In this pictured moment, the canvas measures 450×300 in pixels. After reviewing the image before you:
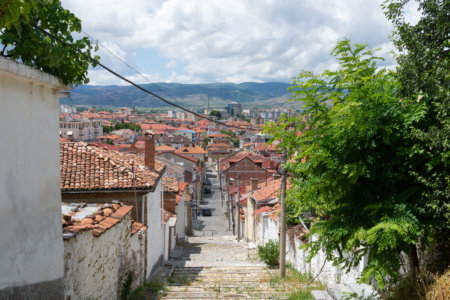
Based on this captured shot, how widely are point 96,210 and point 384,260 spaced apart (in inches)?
245

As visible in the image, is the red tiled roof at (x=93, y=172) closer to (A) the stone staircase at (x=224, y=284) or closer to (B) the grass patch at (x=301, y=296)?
(A) the stone staircase at (x=224, y=284)

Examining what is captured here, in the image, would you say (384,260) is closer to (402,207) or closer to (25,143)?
(402,207)

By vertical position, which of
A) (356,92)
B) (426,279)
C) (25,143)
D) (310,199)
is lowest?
(426,279)

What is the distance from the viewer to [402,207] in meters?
6.08

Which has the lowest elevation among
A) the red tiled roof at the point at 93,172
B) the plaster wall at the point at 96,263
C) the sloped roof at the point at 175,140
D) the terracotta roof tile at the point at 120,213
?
the plaster wall at the point at 96,263

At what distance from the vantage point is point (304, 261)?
46.5 feet

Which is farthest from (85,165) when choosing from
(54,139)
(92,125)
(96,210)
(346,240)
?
(92,125)

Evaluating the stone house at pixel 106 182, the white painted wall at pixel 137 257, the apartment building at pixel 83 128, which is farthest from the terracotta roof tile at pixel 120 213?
the apartment building at pixel 83 128

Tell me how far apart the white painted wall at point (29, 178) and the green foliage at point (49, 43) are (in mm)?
237

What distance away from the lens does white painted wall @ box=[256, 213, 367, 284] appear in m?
10.2

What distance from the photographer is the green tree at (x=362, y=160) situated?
20.1ft

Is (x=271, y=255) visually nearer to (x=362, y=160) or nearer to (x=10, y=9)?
(x=362, y=160)

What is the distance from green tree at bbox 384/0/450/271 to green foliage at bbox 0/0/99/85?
5.23m

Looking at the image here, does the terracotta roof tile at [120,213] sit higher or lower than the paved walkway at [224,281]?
higher
